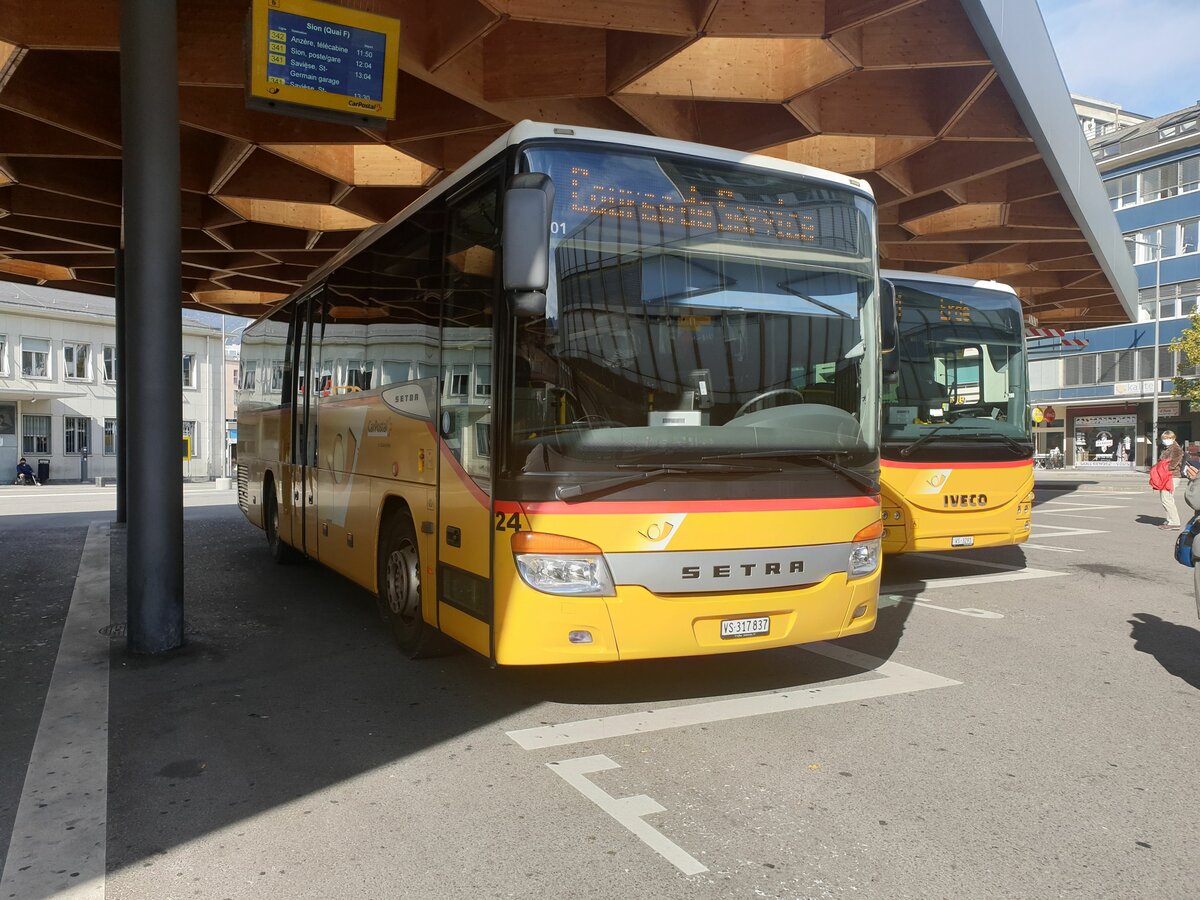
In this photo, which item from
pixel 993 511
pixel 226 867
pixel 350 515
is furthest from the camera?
pixel 993 511

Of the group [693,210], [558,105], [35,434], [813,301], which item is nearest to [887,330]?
[813,301]

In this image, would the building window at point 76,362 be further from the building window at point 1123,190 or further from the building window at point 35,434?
the building window at point 1123,190

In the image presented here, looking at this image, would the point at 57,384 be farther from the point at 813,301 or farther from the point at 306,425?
the point at 813,301

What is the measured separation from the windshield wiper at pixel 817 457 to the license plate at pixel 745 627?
90 cm

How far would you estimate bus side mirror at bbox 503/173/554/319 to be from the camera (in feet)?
15.7

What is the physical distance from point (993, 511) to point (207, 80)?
8812 mm

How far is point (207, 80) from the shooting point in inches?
346

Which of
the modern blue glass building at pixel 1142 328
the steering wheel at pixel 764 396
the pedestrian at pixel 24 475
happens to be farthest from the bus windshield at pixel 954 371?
the pedestrian at pixel 24 475

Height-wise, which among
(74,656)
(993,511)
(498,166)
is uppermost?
(498,166)

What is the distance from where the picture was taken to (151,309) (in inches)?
282

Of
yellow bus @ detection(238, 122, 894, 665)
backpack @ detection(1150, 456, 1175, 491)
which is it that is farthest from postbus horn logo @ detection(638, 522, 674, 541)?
backpack @ detection(1150, 456, 1175, 491)

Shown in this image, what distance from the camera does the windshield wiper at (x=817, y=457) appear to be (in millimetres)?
5391

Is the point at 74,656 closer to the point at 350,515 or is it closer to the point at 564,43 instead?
the point at 350,515

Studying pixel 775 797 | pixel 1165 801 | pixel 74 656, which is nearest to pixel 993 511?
pixel 1165 801
